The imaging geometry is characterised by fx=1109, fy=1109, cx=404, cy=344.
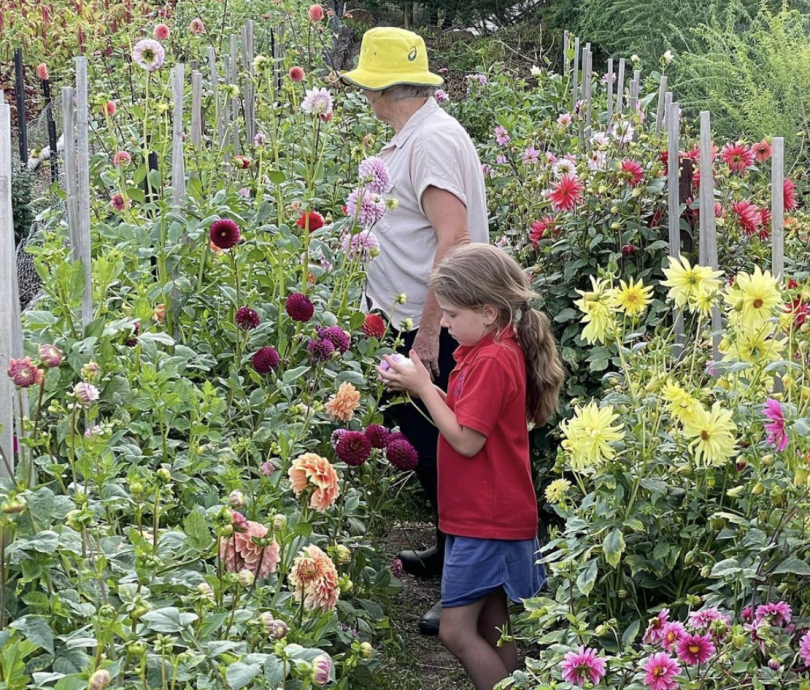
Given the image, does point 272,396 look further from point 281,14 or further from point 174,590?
point 281,14

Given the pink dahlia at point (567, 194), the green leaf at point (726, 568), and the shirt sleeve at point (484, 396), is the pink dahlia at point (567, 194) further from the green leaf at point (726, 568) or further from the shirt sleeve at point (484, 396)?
the green leaf at point (726, 568)

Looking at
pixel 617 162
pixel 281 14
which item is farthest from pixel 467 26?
pixel 617 162

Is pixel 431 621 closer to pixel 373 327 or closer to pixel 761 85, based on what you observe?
pixel 373 327

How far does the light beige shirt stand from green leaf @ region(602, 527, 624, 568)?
1.16 metres

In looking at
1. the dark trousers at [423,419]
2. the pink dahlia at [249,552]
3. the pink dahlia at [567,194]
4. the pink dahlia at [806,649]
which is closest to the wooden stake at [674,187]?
the pink dahlia at [567,194]

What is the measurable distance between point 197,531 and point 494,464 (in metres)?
0.97

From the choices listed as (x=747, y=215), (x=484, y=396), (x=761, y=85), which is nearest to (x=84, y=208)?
(x=484, y=396)

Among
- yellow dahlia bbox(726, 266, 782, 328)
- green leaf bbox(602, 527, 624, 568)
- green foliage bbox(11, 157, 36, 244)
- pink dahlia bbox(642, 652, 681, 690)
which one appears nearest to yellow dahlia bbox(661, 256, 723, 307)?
yellow dahlia bbox(726, 266, 782, 328)

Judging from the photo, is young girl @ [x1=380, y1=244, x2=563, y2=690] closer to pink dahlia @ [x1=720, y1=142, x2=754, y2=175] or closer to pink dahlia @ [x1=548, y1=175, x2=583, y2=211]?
pink dahlia @ [x1=548, y1=175, x2=583, y2=211]

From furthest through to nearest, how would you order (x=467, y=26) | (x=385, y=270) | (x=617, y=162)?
1. (x=467, y=26)
2. (x=617, y=162)
3. (x=385, y=270)

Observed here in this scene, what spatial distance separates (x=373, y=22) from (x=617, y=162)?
1135 cm

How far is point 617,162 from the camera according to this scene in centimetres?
341

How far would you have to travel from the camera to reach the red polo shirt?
2.39 metres

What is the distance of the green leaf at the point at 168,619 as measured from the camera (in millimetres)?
1364
